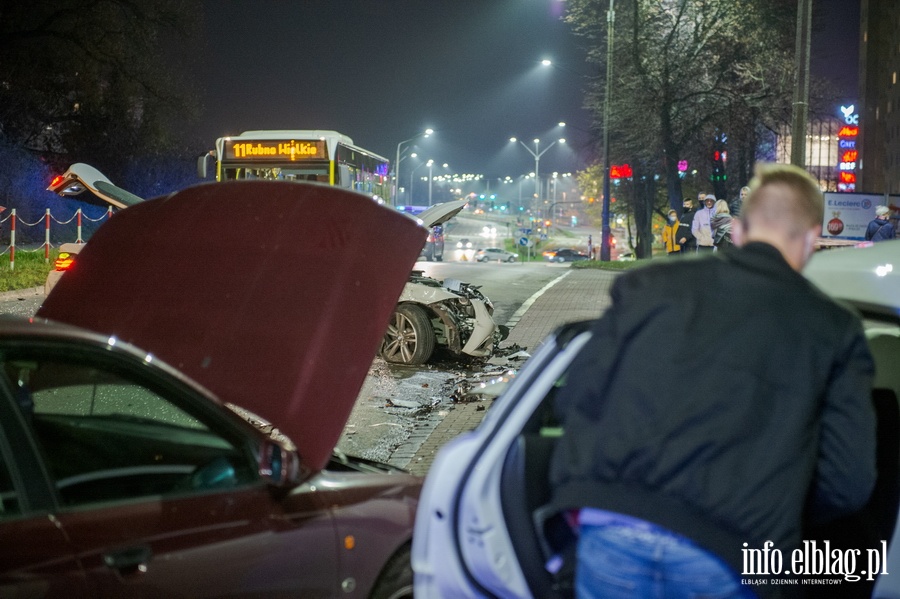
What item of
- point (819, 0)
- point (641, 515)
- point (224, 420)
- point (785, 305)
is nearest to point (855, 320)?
point (785, 305)

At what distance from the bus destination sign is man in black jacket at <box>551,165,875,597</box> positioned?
1521cm

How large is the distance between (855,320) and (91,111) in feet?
123

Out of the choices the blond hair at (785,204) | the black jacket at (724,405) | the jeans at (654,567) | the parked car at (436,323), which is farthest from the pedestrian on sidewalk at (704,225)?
the jeans at (654,567)

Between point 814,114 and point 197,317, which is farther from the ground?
point 814,114

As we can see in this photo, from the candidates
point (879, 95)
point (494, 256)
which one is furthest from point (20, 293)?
point (879, 95)

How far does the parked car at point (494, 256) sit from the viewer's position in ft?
212

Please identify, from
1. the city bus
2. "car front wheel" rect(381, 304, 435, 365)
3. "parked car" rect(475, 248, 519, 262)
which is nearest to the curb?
the city bus

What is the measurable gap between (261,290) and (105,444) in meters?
0.77

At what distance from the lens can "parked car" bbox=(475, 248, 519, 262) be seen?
64500mm

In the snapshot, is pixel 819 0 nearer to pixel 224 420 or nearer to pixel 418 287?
pixel 418 287

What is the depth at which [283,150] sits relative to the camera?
17109 mm

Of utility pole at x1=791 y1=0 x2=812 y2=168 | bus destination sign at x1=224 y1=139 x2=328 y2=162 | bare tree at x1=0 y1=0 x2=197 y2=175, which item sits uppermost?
bare tree at x1=0 y1=0 x2=197 y2=175

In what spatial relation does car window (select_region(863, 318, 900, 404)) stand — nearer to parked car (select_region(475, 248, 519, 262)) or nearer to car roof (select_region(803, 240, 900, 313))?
car roof (select_region(803, 240, 900, 313))

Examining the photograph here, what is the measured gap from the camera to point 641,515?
217cm
